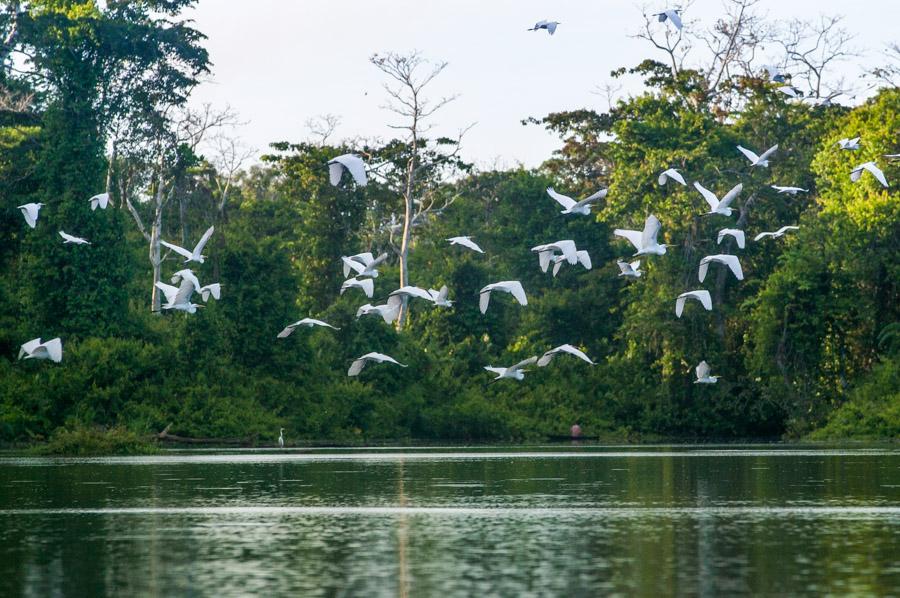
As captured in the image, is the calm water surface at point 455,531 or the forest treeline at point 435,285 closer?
the calm water surface at point 455,531

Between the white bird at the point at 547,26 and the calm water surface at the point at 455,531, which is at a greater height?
the white bird at the point at 547,26

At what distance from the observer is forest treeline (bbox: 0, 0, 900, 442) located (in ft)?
Result: 173

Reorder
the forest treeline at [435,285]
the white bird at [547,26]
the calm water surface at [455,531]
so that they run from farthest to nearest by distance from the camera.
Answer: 1. the forest treeline at [435,285]
2. the white bird at [547,26]
3. the calm water surface at [455,531]

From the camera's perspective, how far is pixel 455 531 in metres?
18.7

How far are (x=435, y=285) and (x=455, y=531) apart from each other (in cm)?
4552

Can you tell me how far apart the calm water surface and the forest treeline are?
19.3 m

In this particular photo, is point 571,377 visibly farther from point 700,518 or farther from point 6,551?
point 6,551

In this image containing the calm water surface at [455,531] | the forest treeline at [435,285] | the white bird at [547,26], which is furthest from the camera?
the forest treeline at [435,285]

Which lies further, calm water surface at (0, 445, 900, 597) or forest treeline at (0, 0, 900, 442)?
forest treeline at (0, 0, 900, 442)

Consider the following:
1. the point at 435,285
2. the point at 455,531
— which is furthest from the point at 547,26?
the point at 435,285

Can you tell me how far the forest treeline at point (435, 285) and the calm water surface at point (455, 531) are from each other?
1934cm

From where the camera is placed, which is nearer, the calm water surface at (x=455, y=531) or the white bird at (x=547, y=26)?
the calm water surface at (x=455, y=531)

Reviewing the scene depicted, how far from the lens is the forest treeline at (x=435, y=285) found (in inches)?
2076

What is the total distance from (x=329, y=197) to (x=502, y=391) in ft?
36.6
